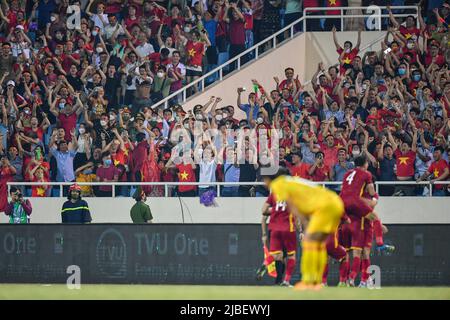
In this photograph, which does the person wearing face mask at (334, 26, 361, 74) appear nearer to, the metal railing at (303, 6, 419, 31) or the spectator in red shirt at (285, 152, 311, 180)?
the metal railing at (303, 6, 419, 31)

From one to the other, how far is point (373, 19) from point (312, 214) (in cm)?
1671

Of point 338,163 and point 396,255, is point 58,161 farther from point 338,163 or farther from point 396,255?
point 396,255

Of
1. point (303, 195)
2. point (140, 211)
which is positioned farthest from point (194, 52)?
point (303, 195)

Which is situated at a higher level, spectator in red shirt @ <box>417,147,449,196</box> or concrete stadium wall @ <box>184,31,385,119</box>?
concrete stadium wall @ <box>184,31,385,119</box>

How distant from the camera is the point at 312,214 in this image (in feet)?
49.7

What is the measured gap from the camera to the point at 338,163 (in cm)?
2572

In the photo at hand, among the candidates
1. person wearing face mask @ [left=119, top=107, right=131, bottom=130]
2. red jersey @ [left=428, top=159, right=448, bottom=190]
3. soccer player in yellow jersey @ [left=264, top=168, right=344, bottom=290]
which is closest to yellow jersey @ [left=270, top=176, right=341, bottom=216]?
soccer player in yellow jersey @ [left=264, top=168, right=344, bottom=290]

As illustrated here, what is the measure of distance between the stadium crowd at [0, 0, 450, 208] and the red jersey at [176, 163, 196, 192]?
33mm

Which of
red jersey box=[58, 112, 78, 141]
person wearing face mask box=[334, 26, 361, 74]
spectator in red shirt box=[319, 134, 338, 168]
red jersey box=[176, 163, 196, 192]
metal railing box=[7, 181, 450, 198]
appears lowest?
metal railing box=[7, 181, 450, 198]

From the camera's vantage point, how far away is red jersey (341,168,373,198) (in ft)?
64.4

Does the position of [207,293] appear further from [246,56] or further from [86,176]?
[246,56]

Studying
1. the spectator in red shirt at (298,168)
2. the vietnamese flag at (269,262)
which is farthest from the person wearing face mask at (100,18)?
the vietnamese flag at (269,262)
